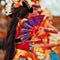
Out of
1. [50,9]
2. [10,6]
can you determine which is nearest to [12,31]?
[10,6]

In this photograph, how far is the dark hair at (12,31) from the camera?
4.33 feet

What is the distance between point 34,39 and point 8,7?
0.37m

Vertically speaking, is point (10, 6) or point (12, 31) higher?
point (10, 6)

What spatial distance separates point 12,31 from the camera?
1391mm

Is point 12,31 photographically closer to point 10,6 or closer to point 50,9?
point 10,6

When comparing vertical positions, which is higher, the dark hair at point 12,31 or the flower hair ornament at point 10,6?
the flower hair ornament at point 10,6

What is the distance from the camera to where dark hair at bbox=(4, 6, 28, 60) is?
1.32m

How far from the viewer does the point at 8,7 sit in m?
1.58

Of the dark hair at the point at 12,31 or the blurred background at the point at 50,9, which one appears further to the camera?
the blurred background at the point at 50,9

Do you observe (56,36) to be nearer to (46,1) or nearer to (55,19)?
(55,19)

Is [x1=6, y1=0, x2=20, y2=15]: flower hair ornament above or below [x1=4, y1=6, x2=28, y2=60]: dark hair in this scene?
above

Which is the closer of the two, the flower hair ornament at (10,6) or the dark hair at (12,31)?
the dark hair at (12,31)

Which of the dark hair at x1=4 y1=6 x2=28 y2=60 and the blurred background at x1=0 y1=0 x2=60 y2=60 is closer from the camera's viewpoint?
the dark hair at x1=4 y1=6 x2=28 y2=60

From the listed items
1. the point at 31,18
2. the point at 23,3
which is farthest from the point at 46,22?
the point at 23,3
